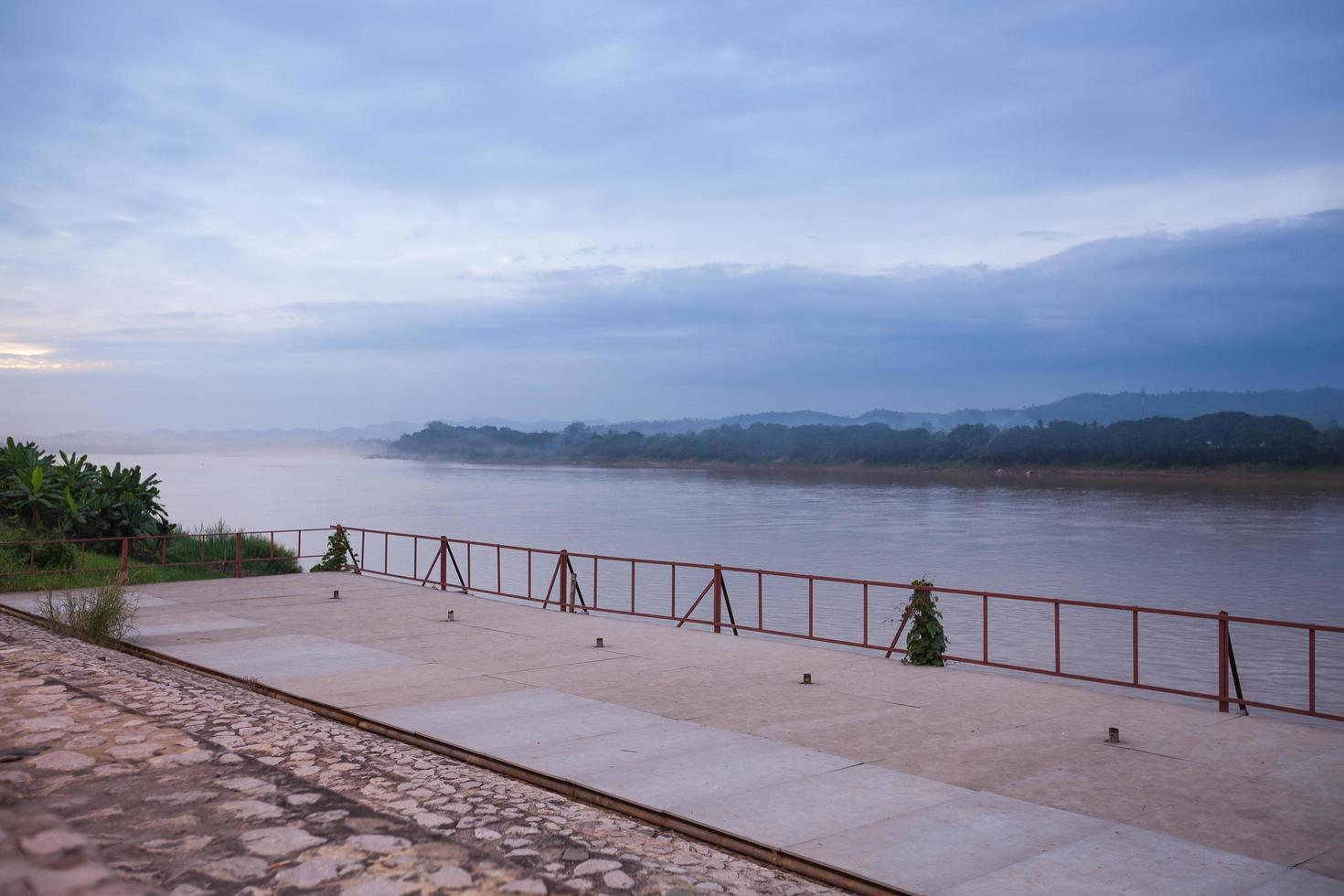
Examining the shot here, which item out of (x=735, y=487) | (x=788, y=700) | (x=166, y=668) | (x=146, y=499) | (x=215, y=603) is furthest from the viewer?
(x=735, y=487)

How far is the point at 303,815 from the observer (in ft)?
20.9

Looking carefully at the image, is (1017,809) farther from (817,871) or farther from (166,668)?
(166,668)

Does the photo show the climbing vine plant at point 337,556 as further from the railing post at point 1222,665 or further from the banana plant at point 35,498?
the railing post at point 1222,665

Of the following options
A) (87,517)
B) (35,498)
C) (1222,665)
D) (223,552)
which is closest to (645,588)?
(223,552)

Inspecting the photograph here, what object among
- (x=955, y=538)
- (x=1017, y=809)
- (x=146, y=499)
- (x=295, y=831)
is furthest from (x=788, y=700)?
(x=955, y=538)

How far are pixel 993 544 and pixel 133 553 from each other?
4203 centimetres

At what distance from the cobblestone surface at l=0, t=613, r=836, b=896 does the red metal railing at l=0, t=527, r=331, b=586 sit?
9.77m

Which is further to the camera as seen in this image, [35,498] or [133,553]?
[133,553]

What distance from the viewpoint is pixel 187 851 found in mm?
5652

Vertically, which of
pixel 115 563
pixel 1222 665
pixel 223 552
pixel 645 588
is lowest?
pixel 645 588

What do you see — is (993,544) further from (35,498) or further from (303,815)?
(303,815)

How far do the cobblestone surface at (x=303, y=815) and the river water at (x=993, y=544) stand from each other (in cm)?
1928

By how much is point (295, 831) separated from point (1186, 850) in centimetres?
524

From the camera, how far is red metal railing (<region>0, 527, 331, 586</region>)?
19.4m
